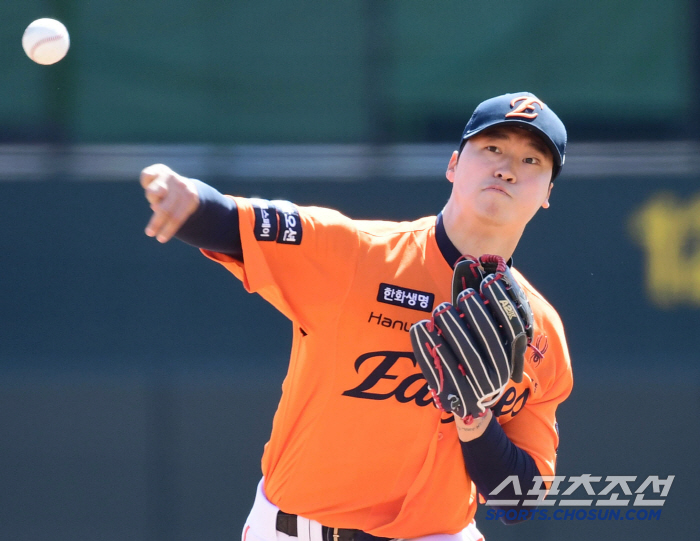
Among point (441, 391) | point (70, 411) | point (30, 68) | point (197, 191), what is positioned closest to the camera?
point (197, 191)

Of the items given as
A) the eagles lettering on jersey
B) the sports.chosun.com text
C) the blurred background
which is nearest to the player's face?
the eagles lettering on jersey

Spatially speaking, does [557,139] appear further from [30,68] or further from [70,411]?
[30,68]

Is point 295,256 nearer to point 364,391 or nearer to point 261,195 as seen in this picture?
point 364,391

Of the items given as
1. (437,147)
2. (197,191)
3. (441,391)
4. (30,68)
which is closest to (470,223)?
(441,391)

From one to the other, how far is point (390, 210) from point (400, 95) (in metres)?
0.71

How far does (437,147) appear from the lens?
5.02m

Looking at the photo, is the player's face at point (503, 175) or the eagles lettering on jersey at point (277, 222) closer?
the eagles lettering on jersey at point (277, 222)

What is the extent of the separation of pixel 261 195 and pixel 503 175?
A: 2432 mm

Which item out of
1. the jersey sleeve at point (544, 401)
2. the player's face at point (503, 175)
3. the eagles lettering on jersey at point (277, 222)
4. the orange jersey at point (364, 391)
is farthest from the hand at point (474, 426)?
the eagles lettering on jersey at point (277, 222)

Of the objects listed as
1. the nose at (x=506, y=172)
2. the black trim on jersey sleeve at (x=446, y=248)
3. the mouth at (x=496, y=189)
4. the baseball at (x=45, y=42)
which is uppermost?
the baseball at (x=45, y=42)

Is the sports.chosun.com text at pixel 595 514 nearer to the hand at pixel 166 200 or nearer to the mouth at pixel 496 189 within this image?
the mouth at pixel 496 189

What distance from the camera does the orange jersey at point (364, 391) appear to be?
2.38 meters

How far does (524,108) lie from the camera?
2.50 meters

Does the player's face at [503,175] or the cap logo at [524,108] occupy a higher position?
the cap logo at [524,108]
